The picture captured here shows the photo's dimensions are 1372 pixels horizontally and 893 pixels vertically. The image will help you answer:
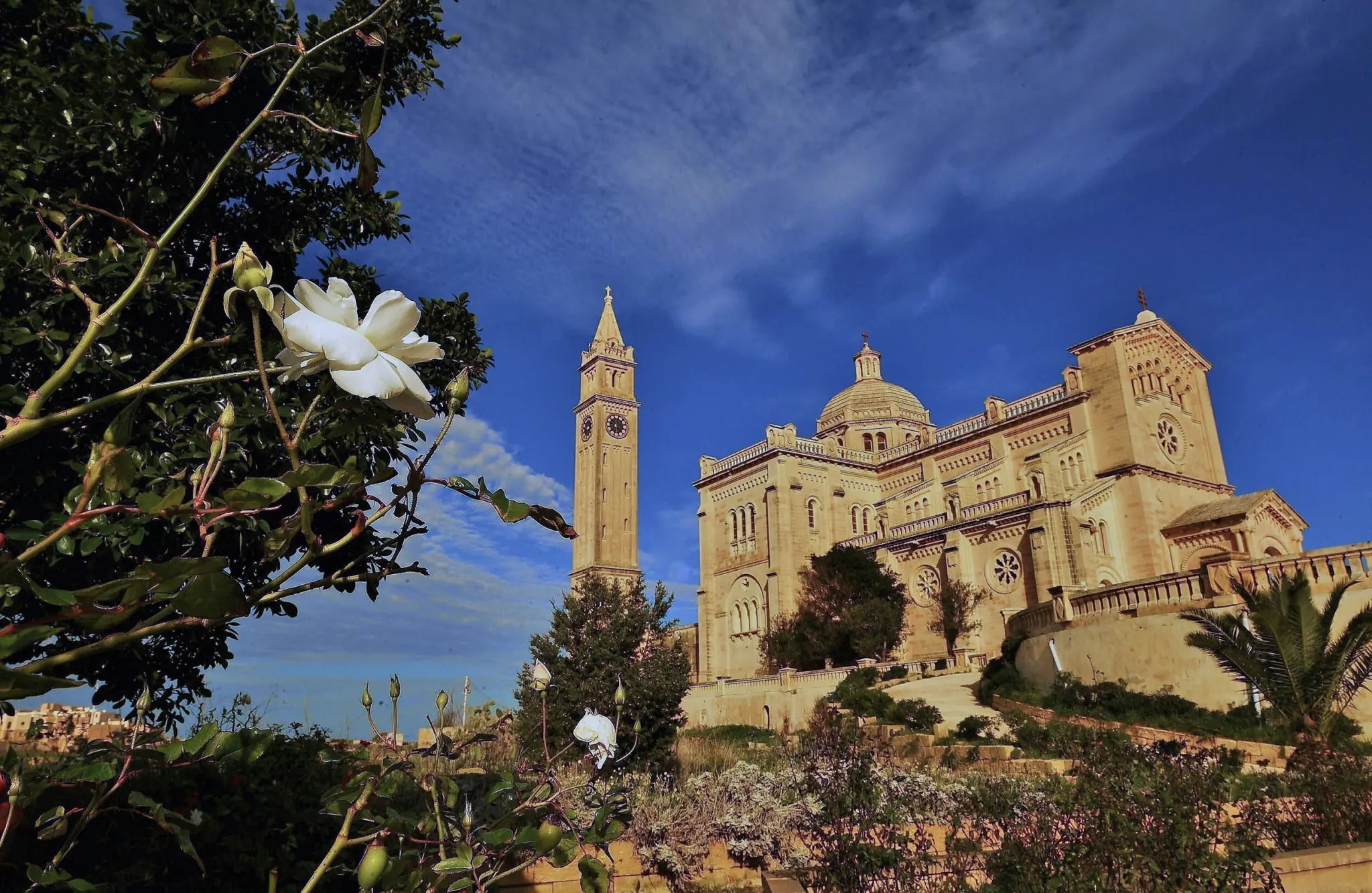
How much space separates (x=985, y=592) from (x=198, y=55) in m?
32.0

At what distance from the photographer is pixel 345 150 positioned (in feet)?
21.0

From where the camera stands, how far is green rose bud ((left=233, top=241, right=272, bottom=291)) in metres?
1.20

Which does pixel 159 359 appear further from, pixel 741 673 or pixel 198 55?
pixel 741 673

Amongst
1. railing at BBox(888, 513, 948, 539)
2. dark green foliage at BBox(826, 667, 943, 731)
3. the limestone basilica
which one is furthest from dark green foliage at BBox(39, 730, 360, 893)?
railing at BBox(888, 513, 948, 539)

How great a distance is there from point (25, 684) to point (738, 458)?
41516 millimetres

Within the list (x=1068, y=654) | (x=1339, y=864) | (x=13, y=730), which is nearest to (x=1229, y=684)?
(x=1068, y=654)

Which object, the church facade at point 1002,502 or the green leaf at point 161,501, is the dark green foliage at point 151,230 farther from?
the church facade at point 1002,502

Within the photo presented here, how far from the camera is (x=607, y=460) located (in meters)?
51.9

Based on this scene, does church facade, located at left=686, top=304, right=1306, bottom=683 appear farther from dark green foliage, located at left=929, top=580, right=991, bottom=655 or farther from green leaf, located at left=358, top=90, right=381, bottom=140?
green leaf, located at left=358, top=90, right=381, bottom=140

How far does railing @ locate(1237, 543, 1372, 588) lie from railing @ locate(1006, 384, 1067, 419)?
59.0ft

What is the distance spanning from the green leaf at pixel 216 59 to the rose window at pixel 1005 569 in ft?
102

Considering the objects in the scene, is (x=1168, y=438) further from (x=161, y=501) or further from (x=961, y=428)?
(x=161, y=501)

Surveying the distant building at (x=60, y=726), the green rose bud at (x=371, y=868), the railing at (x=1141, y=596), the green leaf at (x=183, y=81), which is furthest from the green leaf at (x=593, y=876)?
the railing at (x=1141, y=596)

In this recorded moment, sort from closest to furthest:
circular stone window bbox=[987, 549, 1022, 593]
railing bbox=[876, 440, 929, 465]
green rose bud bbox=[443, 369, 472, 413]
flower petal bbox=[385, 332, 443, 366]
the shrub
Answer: flower petal bbox=[385, 332, 443, 366], green rose bud bbox=[443, 369, 472, 413], the shrub, circular stone window bbox=[987, 549, 1022, 593], railing bbox=[876, 440, 929, 465]
